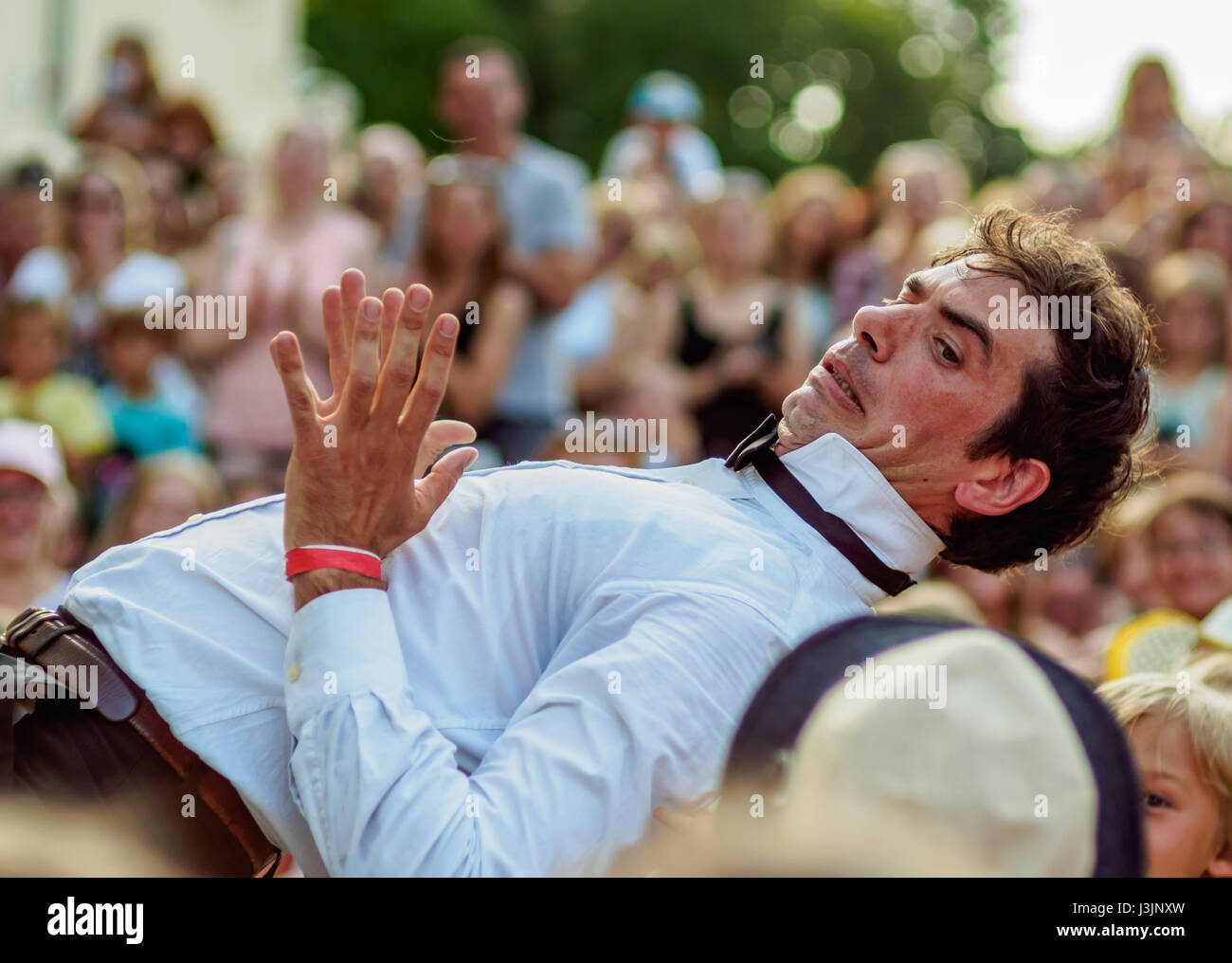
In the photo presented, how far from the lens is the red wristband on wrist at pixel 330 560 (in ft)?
6.20

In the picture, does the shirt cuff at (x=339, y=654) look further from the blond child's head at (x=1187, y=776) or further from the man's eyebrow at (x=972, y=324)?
the blond child's head at (x=1187, y=776)

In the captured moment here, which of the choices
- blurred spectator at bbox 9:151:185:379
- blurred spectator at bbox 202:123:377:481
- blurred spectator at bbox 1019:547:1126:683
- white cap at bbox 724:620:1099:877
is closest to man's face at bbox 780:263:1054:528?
white cap at bbox 724:620:1099:877

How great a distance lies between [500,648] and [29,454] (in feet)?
9.80

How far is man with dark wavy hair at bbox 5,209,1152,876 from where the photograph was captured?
1.80 m

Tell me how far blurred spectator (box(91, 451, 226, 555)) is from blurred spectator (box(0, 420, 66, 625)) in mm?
254

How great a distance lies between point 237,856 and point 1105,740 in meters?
1.26

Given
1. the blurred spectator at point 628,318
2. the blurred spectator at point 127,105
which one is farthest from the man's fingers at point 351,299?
the blurred spectator at point 127,105

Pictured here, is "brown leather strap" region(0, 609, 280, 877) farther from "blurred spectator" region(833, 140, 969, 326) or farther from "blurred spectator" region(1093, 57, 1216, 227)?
"blurred spectator" region(1093, 57, 1216, 227)

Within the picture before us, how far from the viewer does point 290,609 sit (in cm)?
204

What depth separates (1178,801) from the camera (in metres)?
2.53

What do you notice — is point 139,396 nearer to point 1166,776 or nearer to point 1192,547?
point 1192,547

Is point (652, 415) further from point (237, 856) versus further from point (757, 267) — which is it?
point (237, 856)

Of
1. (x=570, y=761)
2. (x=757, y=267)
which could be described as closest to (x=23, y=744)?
(x=570, y=761)

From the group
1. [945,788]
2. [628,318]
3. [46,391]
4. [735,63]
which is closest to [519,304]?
[628,318]
